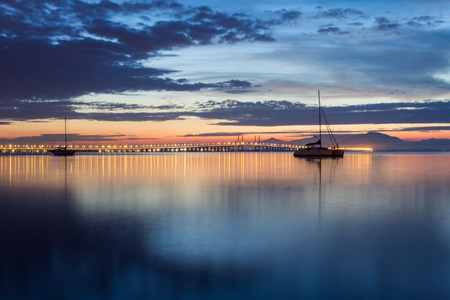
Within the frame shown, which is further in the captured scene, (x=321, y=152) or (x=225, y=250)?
(x=321, y=152)

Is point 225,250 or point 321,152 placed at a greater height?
point 225,250

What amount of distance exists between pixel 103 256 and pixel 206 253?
1.78 meters

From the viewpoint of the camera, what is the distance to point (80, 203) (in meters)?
13.4

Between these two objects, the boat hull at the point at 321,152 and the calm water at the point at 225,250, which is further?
the boat hull at the point at 321,152

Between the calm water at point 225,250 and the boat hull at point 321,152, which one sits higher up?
the calm water at point 225,250

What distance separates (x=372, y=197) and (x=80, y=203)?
1049 cm

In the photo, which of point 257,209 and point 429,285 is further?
point 257,209

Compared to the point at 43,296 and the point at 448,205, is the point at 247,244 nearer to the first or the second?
the point at 43,296

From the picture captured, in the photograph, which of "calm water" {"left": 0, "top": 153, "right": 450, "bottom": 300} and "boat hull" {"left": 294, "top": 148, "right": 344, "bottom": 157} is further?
"boat hull" {"left": 294, "top": 148, "right": 344, "bottom": 157}

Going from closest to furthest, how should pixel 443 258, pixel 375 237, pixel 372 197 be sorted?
pixel 443 258 < pixel 375 237 < pixel 372 197

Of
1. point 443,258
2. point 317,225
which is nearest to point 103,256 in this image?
point 317,225

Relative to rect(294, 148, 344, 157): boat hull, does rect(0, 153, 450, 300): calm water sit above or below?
above

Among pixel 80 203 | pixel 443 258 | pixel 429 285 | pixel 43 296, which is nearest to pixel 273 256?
pixel 429 285

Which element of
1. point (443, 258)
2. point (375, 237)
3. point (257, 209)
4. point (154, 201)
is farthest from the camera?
point (154, 201)
